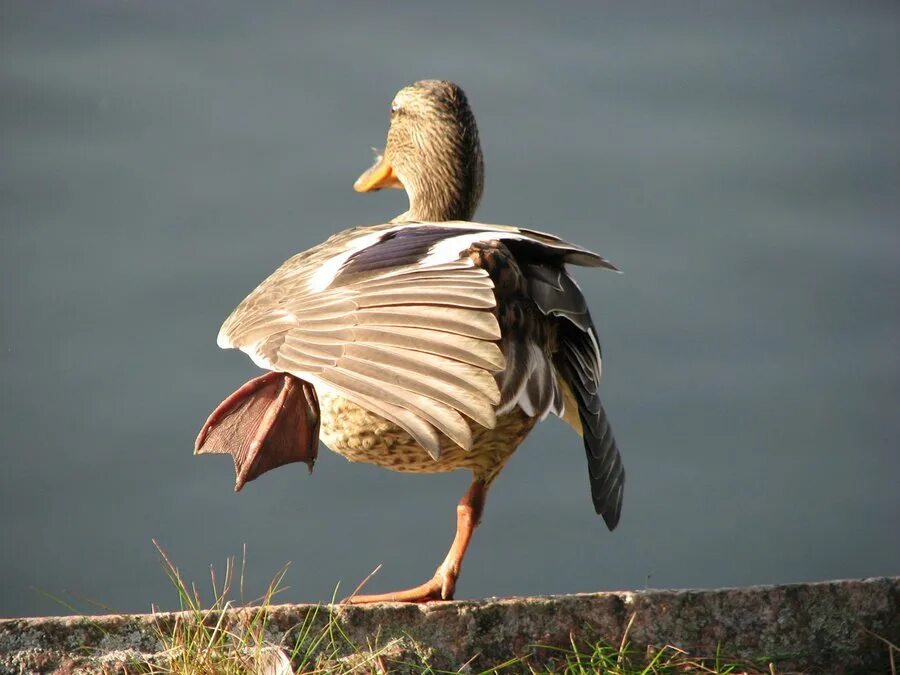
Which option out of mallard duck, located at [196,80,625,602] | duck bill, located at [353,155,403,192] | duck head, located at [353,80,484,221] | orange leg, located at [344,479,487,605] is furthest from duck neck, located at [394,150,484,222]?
orange leg, located at [344,479,487,605]

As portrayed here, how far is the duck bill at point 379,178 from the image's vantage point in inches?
151

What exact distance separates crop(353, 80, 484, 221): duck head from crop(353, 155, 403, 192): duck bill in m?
0.15

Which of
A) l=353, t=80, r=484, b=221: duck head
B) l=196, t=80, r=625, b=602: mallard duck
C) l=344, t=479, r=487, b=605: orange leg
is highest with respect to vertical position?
l=353, t=80, r=484, b=221: duck head

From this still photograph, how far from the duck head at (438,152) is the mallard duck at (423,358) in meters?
0.59

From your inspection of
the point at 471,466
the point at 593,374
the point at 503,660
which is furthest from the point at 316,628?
the point at 593,374

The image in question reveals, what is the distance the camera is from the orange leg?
2.73 m

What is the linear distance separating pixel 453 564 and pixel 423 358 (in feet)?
2.83

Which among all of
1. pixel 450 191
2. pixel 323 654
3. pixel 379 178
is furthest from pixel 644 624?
pixel 379 178

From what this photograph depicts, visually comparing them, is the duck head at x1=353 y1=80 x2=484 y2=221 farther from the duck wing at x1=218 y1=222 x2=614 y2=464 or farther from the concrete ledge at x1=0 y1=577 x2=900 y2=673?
the concrete ledge at x1=0 y1=577 x2=900 y2=673

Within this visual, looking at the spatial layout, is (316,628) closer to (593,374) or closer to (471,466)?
(471,466)

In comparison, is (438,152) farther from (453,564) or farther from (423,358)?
(423,358)

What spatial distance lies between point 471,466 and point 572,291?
46cm

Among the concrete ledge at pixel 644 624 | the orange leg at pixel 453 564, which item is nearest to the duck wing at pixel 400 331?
the concrete ledge at pixel 644 624

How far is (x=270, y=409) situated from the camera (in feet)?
8.36
